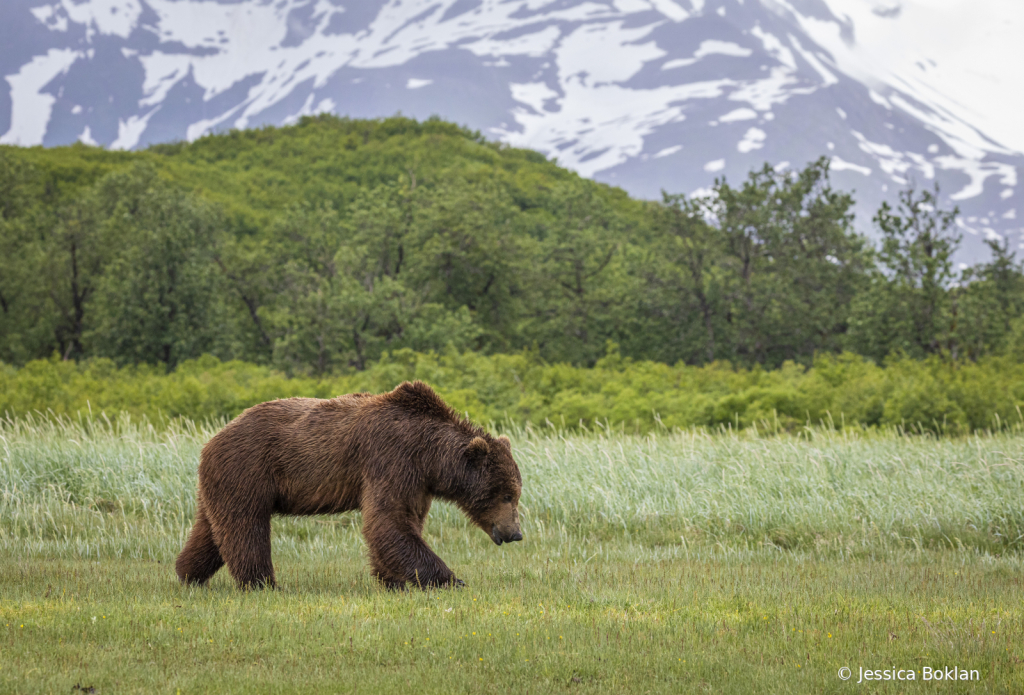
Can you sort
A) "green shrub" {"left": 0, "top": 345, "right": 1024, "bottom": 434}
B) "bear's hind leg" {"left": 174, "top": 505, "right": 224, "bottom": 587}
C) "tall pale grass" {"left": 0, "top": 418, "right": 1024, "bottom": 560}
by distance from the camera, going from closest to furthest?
"bear's hind leg" {"left": 174, "top": 505, "right": 224, "bottom": 587}
"tall pale grass" {"left": 0, "top": 418, "right": 1024, "bottom": 560}
"green shrub" {"left": 0, "top": 345, "right": 1024, "bottom": 434}

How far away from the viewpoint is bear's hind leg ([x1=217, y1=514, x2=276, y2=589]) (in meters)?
6.25

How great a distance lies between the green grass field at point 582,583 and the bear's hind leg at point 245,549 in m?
0.21

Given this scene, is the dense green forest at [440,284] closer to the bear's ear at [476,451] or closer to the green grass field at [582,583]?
the green grass field at [582,583]

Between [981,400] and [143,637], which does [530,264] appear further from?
[143,637]

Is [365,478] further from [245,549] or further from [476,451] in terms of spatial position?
[245,549]

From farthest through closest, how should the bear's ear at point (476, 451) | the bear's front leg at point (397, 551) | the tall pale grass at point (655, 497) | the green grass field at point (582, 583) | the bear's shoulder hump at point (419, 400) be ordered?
the tall pale grass at point (655, 497), the bear's shoulder hump at point (419, 400), the bear's ear at point (476, 451), the bear's front leg at point (397, 551), the green grass field at point (582, 583)

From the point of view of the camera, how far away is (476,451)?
6.33m

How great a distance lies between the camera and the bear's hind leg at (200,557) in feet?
21.9

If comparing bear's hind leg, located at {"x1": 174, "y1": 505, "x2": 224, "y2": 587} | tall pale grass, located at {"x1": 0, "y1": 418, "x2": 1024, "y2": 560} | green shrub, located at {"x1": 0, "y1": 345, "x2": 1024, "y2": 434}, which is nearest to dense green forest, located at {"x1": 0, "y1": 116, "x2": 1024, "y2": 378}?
green shrub, located at {"x1": 0, "y1": 345, "x2": 1024, "y2": 434}

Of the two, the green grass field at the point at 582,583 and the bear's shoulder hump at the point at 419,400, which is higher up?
the bear's shoulder hump at the point at 419,400

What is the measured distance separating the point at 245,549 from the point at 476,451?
6.21ft

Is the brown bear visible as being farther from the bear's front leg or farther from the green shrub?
the green shrub

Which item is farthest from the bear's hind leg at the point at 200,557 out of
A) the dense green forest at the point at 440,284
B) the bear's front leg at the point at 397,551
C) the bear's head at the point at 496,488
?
the dense green forest at the point at 440,284

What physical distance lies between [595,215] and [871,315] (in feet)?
84.1
